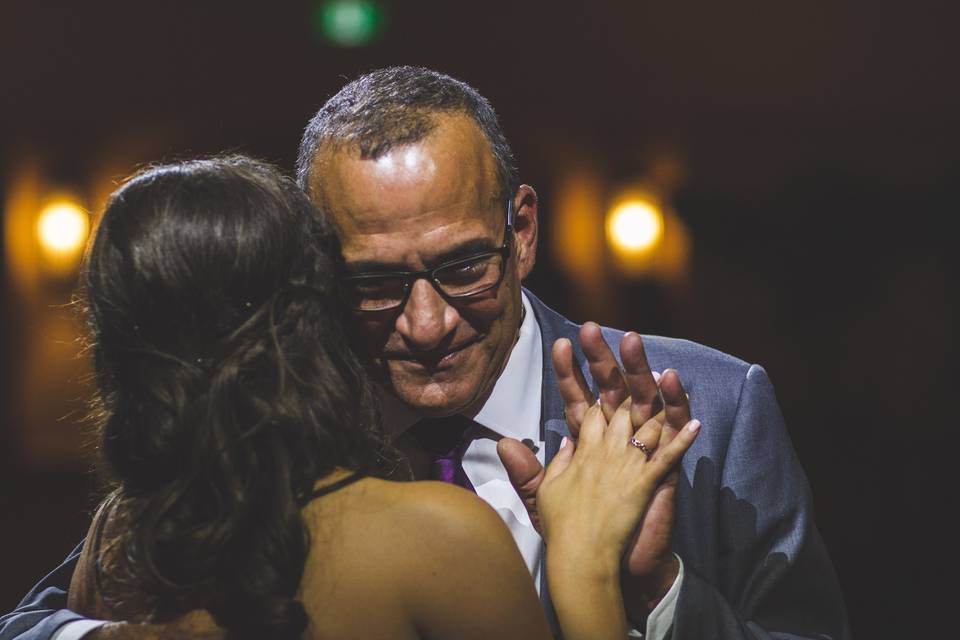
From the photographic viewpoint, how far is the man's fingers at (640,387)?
146 centimetres

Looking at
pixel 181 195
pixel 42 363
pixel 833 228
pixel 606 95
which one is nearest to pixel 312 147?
pixel 181 195

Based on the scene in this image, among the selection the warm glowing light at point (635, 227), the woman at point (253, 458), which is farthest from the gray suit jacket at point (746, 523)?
the warm glowing light at point (635, 227)

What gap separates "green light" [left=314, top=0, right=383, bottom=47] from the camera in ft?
13.6

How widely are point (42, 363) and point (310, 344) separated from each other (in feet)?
13.6

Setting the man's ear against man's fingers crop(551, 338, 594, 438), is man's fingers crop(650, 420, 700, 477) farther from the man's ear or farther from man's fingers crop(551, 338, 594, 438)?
the man's ear

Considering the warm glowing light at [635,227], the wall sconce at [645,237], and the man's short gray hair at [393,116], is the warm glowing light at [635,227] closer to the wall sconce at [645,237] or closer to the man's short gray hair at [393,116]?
the wall sconce at [645,237]

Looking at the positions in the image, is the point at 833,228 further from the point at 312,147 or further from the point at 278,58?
the point at 312,147

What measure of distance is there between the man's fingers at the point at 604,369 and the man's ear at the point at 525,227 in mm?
438

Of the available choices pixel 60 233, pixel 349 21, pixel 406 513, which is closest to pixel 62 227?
pixel 60 233

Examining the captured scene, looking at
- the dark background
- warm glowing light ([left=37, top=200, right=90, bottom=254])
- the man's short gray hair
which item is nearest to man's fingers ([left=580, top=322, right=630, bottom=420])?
the man's short gray hair

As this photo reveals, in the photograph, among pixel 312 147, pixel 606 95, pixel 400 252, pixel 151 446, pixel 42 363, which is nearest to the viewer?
pixel 151 446

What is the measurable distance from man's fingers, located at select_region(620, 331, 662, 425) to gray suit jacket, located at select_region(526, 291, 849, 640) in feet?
0.68

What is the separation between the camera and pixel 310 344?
1.30 m

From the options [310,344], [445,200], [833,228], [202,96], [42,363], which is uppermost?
[202,96]
